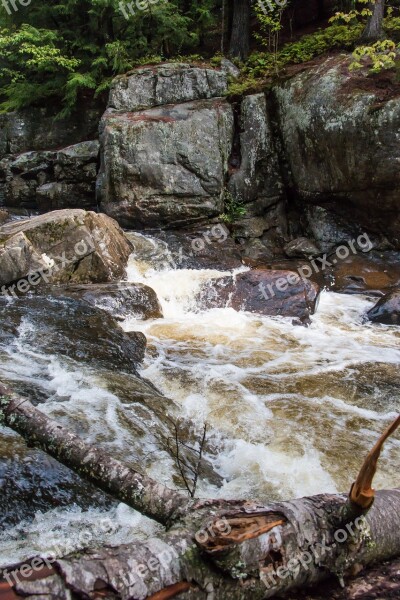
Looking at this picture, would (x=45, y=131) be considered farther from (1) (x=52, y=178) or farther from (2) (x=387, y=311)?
(2) (x=387, y=311)

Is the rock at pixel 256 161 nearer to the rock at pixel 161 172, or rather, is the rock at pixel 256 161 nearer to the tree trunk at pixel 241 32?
the rock at pixel 161 172

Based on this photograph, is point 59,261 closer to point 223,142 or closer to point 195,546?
point 223,142

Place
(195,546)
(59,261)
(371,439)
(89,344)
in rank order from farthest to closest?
(59,261), (89,344), (371,439), (195,546)

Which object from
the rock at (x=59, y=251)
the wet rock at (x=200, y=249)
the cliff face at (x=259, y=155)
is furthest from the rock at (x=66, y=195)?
the rock at (x=59, y=251)

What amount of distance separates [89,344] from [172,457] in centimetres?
272

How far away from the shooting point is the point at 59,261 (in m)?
8.81

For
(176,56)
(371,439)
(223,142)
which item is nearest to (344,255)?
(223,142)

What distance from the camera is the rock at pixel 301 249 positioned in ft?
39.4

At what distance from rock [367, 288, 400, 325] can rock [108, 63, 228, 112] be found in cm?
772

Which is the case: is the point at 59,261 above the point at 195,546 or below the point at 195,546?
below

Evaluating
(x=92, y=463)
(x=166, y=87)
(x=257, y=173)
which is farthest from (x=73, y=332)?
(x=166, y=87)

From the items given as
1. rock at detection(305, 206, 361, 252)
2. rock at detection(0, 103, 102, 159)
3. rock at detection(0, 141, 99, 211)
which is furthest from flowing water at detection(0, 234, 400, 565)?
rock at detection(0, 103, 102, 159)

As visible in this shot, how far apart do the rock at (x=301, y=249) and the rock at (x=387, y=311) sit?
3.15 metres

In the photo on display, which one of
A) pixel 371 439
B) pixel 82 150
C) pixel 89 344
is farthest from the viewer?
pixel 82 150
